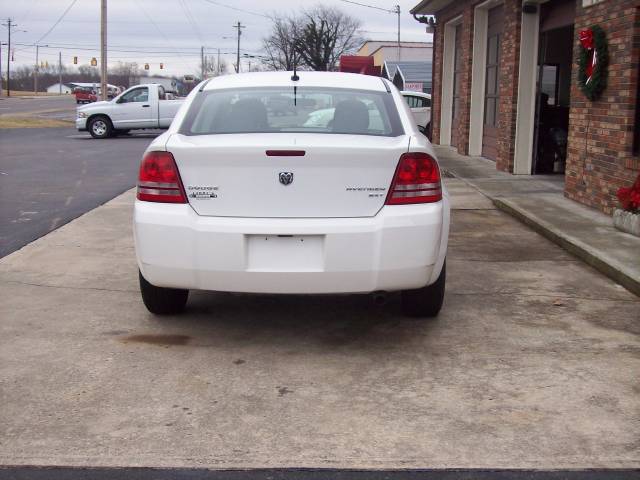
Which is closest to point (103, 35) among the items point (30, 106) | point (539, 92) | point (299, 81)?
point (30, 106)

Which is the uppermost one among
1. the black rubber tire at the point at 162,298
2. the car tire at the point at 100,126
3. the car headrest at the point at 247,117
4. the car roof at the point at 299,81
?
the car roof at the point at 299,81

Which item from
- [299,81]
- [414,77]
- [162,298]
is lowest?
[162,298]

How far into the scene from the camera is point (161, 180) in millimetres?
4793

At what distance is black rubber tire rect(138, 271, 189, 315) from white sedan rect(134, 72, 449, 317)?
1.78ft

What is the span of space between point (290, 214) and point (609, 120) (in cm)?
603

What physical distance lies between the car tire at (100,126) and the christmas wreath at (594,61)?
800 inches

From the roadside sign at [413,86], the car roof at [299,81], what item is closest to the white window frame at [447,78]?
the car roof at [299,81]

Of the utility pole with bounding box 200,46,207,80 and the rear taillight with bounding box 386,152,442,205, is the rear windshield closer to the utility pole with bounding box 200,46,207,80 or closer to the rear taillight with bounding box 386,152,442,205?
the rear taillight with bounding box 386,152,442,205

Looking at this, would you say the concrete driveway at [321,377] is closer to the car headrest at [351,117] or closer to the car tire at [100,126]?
the car headrest at [351,117]

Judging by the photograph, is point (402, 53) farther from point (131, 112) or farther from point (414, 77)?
point (131, 112)

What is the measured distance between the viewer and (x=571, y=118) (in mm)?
10750

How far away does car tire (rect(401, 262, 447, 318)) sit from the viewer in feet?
17.6

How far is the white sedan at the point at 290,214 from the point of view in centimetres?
462

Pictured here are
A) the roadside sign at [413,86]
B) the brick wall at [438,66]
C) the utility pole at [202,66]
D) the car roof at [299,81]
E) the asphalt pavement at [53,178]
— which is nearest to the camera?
the car roof at [299,81]
